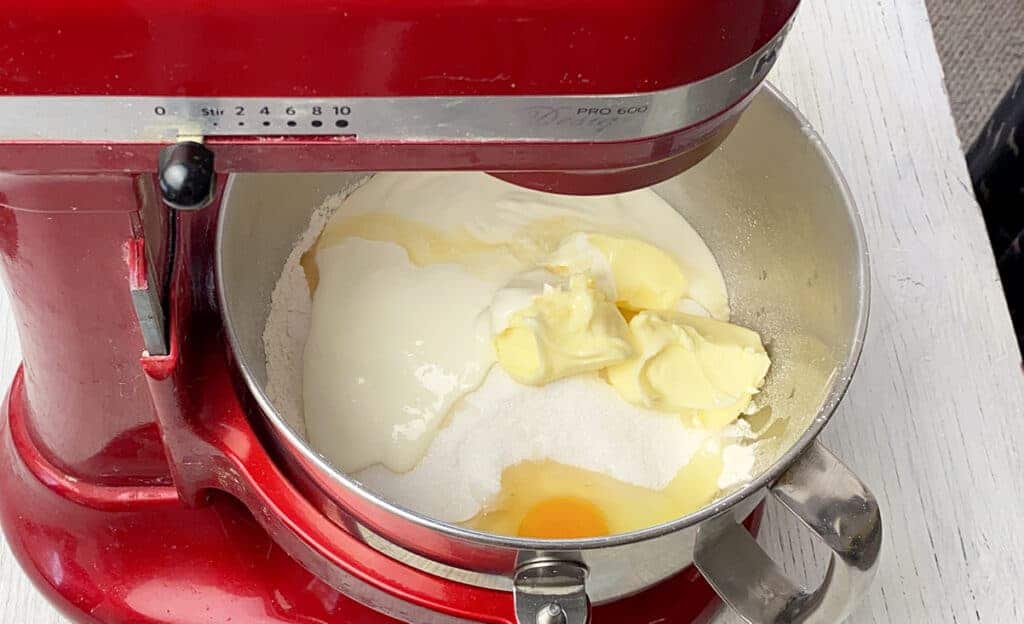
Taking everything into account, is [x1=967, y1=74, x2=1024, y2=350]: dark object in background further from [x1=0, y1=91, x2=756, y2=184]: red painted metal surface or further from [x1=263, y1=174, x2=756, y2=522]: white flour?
[x1=0, y1=91, x2=756, y2=184]: red painted metal surface

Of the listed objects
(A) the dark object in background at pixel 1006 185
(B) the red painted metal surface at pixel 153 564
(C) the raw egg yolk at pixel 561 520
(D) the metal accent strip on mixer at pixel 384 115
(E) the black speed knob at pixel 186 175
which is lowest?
(B) the red painted metal surface at pixel 153 564

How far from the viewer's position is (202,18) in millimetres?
333

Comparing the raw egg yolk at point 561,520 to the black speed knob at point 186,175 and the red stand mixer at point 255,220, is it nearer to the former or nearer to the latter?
the red stand mixer at point 255,220

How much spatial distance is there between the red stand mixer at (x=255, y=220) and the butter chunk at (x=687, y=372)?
0.31ft

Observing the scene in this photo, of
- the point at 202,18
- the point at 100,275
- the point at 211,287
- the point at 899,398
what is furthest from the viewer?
the point at 899,398

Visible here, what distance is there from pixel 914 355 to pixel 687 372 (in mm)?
185

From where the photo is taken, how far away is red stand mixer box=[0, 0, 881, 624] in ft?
1.12

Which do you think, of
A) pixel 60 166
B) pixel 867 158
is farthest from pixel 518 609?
pixel 867 158

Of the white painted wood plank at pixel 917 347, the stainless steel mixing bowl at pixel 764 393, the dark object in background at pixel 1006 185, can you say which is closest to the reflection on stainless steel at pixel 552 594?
the stainless steel mixing bowl at pixel 764 393

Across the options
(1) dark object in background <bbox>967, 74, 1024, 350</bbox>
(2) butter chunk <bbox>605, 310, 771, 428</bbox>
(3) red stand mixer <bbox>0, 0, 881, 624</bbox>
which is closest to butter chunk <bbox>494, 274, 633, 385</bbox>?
(2) butter chunk <bbox>605, 310, 771, 428</bbox>

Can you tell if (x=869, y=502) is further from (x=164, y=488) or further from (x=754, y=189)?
(x=164, y=488)

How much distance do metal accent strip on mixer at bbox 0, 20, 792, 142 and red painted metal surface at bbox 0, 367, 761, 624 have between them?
0.89 feet

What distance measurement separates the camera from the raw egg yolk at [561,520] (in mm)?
579

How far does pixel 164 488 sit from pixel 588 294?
0.25 meters
